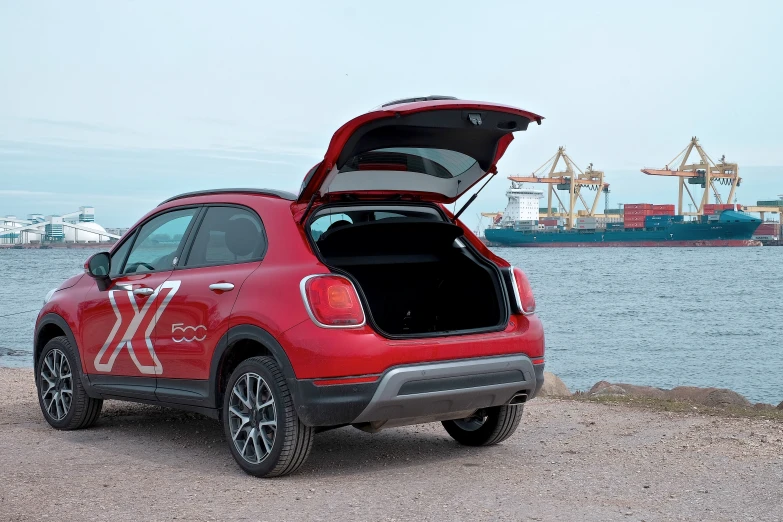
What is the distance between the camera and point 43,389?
7.00 m

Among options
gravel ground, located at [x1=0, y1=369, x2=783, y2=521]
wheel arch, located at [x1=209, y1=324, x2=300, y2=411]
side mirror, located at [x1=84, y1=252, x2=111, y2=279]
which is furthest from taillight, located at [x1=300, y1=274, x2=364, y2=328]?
side mirror, located at [x1=84, y1=252, x2=111, y2=279]

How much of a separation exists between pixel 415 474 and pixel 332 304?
3.85 feet

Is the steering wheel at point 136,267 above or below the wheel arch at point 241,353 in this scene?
above

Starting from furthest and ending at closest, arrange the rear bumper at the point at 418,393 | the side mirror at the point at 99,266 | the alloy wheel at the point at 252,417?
the side mirror at the point at 99,266 → the alloy wheel at the point at 252,417 → the rear bumper at the point at 418,393

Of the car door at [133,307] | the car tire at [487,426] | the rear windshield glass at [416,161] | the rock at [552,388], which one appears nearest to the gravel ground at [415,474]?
the car tire at [487,426]

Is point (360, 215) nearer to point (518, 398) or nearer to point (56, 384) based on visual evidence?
point (518, 398)

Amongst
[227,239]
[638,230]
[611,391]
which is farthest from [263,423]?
[638,230]

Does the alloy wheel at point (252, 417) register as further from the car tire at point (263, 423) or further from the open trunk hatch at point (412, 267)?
the open trunk hatch at point (412, 267)

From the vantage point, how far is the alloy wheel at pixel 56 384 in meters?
6.79

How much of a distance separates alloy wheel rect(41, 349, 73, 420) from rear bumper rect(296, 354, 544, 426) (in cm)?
Answer: 260

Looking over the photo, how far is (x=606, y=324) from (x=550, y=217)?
94.8 meters

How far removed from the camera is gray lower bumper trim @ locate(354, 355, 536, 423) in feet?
16.0

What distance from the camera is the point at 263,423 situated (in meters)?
5.17

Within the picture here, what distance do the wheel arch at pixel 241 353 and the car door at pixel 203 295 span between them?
63 millimetres
